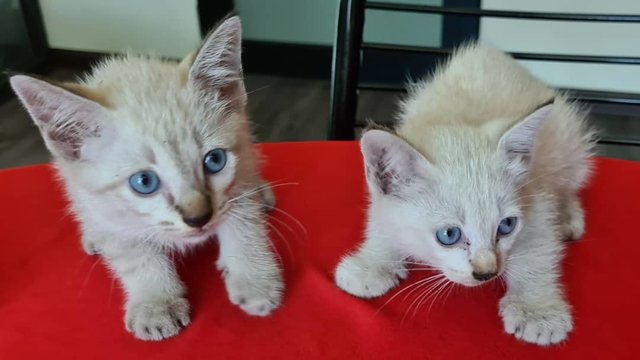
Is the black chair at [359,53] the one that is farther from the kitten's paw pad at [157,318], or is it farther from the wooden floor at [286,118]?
the wooden floor at [286,118]

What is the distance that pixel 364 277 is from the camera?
953mm

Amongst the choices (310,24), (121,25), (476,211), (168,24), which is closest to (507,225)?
(476,211)

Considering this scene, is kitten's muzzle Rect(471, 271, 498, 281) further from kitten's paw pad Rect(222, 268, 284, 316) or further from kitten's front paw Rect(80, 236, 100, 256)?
kitten's front paw Rect(80, 236, 100, 256)

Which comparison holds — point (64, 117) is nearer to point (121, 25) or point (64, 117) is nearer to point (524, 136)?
point (524, 136)

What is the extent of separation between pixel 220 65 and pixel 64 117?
20cm

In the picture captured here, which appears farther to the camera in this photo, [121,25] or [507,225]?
[121,25]

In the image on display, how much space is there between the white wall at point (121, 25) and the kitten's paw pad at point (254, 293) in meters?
2.14

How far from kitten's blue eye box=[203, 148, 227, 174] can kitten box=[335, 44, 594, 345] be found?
173 millimetres


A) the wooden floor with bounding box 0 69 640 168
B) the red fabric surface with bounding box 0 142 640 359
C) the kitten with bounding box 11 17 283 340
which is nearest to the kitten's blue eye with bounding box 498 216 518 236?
the red fabric surface with bounding box 0 142 640 359

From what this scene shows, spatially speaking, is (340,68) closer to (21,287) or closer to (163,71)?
(163,71)

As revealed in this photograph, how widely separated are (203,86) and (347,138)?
1.98 ft

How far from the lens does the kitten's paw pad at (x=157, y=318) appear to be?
0.88 m

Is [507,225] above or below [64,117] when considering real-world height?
below

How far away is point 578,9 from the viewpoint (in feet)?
7.98
